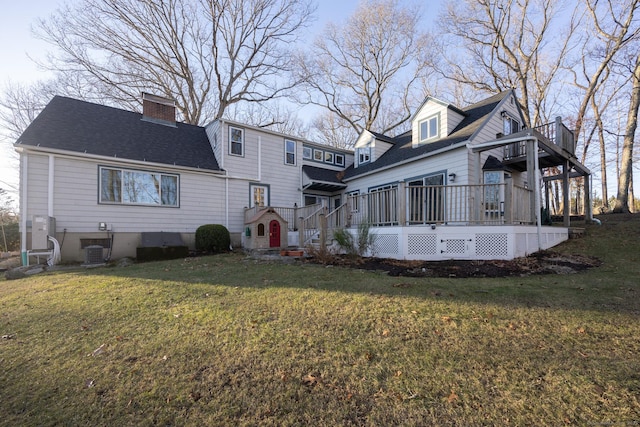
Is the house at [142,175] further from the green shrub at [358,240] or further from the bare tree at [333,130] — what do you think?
the bare tree at [333,130]

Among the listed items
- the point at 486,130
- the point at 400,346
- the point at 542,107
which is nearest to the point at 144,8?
the point at 486,130

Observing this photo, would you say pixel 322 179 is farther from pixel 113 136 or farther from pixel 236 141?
pixel 113 136

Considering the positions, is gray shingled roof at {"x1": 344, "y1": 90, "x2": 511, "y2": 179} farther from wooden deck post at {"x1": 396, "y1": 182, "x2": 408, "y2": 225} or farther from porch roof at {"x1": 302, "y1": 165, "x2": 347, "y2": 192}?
wooden deck post at {"x1": 396, "y1": 182, "x2": 408, "y2": 225}

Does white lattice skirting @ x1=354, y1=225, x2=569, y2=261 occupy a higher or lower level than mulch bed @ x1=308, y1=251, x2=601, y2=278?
higher

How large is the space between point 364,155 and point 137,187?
1079cm

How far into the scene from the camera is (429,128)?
1220 cm

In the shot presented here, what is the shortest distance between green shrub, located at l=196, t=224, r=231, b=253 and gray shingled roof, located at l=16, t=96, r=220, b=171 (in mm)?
2725

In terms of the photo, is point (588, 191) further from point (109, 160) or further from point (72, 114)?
point (72, 114)

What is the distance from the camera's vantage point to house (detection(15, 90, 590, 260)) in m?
7.41

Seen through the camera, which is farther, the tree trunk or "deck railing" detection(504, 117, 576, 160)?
the tree trunk

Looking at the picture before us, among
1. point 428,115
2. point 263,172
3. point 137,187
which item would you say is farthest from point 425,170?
point 137,187

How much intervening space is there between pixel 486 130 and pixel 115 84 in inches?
840

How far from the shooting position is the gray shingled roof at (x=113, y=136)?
9.52 metres

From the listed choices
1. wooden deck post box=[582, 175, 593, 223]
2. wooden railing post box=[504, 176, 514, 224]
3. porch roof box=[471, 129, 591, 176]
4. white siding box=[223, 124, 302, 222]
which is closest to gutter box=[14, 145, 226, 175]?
white siding box=[223, 124, 302, 222]
